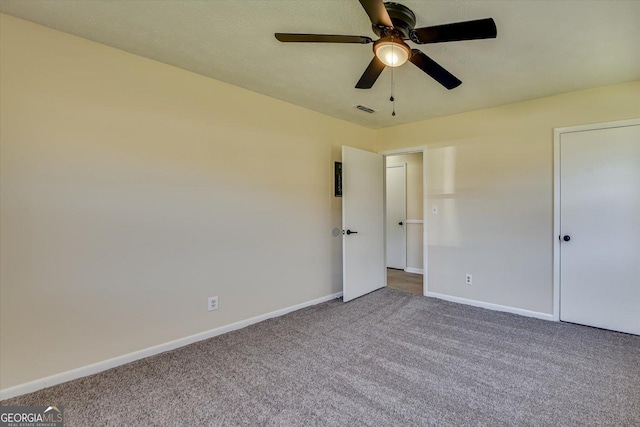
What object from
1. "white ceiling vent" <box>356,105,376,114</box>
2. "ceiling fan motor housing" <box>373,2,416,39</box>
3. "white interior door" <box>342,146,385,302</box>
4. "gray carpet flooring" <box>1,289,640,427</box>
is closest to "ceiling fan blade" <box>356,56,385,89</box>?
"ceiling fan motor housing" <box>373,2,416,39</box>

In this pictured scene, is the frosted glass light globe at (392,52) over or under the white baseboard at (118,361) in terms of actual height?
over

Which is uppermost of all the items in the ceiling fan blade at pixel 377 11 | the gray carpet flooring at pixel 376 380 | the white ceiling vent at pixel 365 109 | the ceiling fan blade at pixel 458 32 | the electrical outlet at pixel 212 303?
the white ceiling vent at pixel 365 109

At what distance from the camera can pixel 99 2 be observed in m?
1.72

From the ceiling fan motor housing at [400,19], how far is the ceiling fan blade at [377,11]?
0.14 metres

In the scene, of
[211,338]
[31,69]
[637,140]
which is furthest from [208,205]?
[637,140]

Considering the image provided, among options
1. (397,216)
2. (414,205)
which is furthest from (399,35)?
(397,216)

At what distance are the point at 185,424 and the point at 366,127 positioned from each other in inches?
155

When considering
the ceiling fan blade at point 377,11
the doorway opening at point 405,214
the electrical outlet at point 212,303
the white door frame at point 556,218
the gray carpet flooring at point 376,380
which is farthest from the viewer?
the doorway opening at point 405,214

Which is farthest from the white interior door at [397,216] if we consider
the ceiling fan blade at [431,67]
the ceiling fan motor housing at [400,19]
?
the ceiling fan motor housing at [400,19]

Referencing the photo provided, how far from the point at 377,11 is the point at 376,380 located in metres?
2.22

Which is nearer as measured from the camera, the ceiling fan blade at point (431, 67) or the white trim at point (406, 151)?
the ceiling fan blade at point (431, 67)

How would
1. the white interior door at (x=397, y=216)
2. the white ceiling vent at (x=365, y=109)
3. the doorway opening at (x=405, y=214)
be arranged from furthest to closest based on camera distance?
the white interior door at (x=397, y=216)
the doorway opening at (x=405, y=214)
the white ceiling vent at (x=365, y=109)

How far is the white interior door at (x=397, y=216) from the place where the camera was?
5617mm

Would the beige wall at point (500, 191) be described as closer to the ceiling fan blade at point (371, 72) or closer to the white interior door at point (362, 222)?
the white interior door at point (362, 222)
